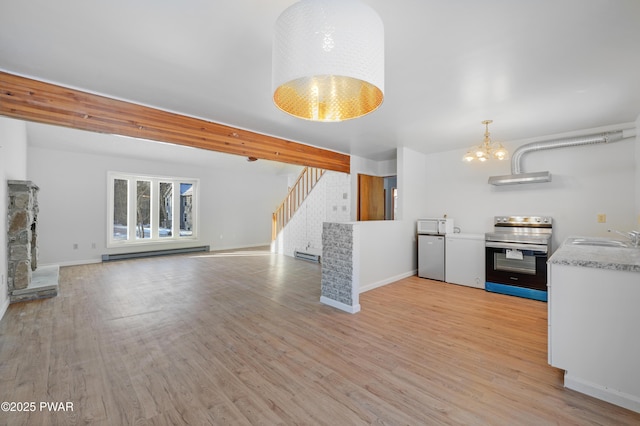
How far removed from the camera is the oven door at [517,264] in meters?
Result: 4.04

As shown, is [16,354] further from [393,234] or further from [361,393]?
[393,234]

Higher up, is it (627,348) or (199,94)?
(199,94)

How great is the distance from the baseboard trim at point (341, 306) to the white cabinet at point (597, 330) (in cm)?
199

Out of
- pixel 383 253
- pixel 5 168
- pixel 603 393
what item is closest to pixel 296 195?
pixel 383 253

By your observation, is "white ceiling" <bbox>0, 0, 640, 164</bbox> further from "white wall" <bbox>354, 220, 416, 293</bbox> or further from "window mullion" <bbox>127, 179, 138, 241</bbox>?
"window mullion" <bbox>127, 179, 138, 241</bbox>

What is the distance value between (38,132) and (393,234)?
6.87 meters

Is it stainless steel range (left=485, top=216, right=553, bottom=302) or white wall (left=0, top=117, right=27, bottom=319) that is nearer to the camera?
white wall (left=0, top=117, right=27, bottom=319)

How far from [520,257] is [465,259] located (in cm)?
84

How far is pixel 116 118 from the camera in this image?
3045mm

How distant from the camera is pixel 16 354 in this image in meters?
2.47

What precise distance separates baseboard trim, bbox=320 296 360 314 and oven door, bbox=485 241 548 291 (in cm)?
246

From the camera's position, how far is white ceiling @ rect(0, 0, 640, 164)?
172 centimetres

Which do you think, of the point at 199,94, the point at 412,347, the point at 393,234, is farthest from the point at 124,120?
the point at 393,234

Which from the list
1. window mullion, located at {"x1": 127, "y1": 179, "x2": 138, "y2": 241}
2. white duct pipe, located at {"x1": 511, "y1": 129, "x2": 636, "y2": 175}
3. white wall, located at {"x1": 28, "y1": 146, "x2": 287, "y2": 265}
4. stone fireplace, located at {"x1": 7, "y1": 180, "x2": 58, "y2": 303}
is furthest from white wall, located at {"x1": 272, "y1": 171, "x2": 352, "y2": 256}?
stone fireplace, located at {"x1": 7, "y1": 180, "x2": 58, "y2": 303}
